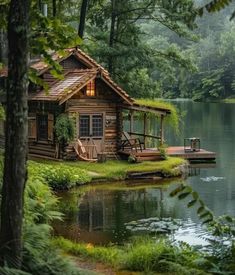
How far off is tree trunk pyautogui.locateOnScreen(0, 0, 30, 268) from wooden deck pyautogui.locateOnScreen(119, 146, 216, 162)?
72.9ft

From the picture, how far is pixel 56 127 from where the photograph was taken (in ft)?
89.6

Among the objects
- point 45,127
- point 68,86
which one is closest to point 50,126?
point 45,127

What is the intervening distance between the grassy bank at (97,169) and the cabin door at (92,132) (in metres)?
1.20

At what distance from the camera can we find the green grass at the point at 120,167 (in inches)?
1009

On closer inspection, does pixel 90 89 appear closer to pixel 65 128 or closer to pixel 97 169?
pixel 65 128

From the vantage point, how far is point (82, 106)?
28609mm

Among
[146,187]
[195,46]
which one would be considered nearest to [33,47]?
[146,187]

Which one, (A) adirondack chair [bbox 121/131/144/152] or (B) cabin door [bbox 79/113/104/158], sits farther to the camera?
(A) adirondack chair [bbox 121/131/144/152]

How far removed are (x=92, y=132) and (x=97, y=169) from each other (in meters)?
3.22

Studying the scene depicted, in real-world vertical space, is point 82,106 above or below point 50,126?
above

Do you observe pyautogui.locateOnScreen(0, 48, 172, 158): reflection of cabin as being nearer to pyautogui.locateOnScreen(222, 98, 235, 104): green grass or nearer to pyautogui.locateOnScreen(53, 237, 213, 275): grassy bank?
pyautogui.locateOnScreen(53, 237, 213, 275): grassy bank

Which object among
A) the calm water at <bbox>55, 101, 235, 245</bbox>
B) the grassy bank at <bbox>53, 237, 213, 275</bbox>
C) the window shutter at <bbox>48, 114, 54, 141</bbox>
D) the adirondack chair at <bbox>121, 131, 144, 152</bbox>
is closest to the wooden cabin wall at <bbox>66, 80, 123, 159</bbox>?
the adirondack chair at <bbox>121, 131, 144, 152</bbox>

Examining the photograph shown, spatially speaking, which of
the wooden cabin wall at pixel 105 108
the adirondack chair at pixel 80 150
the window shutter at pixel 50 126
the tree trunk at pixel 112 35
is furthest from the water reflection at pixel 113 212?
the tree trunk at pixel 112 35

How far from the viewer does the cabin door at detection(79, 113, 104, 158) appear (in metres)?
28.7
